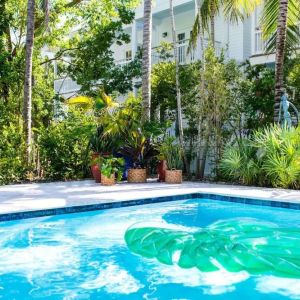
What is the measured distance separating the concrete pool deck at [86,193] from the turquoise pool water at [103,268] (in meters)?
0.52

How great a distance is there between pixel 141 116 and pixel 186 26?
42.9 ft

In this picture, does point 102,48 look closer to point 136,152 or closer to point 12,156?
point 136,152

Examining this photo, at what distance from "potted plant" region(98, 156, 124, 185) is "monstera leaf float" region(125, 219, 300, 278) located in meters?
4.46

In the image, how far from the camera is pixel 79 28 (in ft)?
60.4

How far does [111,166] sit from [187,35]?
14771mm

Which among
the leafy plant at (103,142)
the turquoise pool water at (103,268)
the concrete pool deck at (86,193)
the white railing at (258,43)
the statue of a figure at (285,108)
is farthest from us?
the white railing at (258,43)

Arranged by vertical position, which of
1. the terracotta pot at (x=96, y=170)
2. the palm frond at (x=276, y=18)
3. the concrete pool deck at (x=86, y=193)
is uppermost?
the palm frond at (x=276, y=18)

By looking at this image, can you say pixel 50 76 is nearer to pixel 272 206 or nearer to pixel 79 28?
pixel 79 28

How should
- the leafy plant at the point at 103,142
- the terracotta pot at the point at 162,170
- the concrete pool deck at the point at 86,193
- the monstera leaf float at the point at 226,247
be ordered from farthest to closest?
the terracotta pot at the point at 162,170
the leafy plant at the point at 103,142
the concrete pool deck at the point at 86,193
the monstera leaf float at the point at 226,247

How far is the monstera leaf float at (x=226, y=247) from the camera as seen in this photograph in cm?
535

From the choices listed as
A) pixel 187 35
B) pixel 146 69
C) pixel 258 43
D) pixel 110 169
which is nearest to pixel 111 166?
pixel 110 169

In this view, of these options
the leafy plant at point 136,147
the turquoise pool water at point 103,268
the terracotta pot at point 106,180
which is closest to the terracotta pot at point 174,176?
the leafy plant at point 136,147

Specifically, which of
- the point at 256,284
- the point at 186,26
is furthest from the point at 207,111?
the point at 186,26

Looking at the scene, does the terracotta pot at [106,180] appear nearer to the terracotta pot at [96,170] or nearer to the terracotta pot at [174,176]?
the terracotta pot at [96,170]
